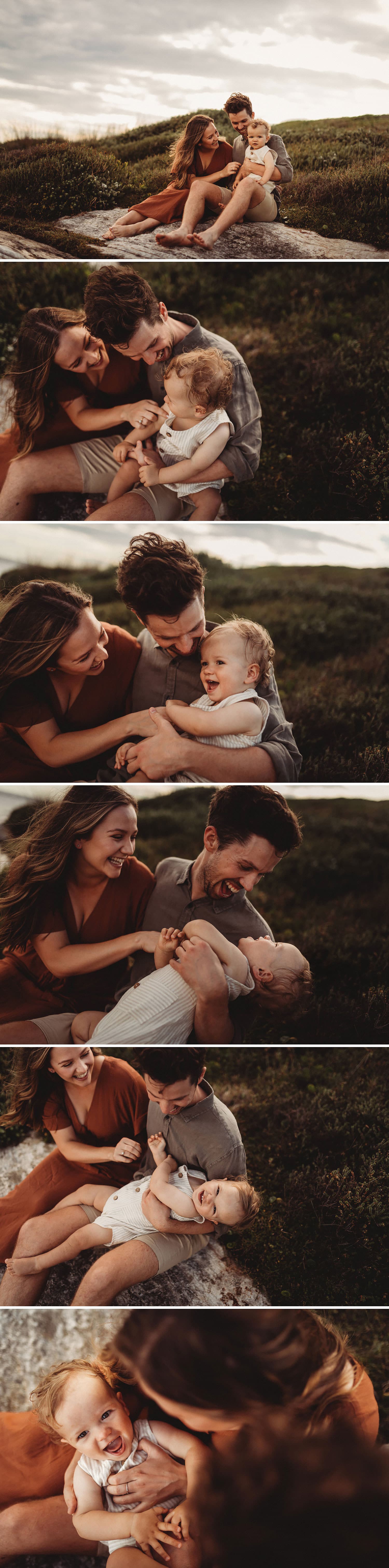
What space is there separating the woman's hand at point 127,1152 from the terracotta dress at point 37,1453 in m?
0.83

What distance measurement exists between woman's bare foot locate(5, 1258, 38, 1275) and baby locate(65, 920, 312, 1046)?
0.73m

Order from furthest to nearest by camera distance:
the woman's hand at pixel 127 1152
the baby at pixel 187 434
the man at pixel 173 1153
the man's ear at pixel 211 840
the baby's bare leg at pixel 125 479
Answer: the woman's hand at pixel 127 1152, the man at pixel 173 1153, the man's ear at pixel 211 840, the baby's bare leg at pixel 125 479, the baby at pixel 187 434

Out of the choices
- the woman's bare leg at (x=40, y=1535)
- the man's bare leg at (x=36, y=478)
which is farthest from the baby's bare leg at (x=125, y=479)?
the woman's bare leg at (x=40, y=1535)

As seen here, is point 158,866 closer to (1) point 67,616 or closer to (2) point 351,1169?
(1) point 67,616

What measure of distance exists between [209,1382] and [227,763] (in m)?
1.93

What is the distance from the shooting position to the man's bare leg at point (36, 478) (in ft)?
9.21

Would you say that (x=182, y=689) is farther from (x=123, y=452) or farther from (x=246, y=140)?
(x=246, y=140)

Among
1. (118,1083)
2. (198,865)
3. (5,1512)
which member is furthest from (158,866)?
(5,1512)

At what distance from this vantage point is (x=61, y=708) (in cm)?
279

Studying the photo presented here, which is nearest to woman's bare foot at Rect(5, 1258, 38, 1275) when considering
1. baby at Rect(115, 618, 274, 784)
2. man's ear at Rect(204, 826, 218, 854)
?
man's ear at Rect(204, 826, 218, 854)

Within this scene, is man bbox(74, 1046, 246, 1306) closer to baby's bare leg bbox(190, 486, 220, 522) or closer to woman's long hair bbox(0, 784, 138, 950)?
woman's long hair bbox(0, 784, 138, 950)

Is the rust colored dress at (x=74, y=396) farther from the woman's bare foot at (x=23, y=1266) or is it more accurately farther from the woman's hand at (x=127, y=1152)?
the woman's bare foot at (x=23, y=1266)

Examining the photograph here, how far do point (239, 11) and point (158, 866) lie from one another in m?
2.44

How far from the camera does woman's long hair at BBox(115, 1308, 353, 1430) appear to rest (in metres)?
2.99
